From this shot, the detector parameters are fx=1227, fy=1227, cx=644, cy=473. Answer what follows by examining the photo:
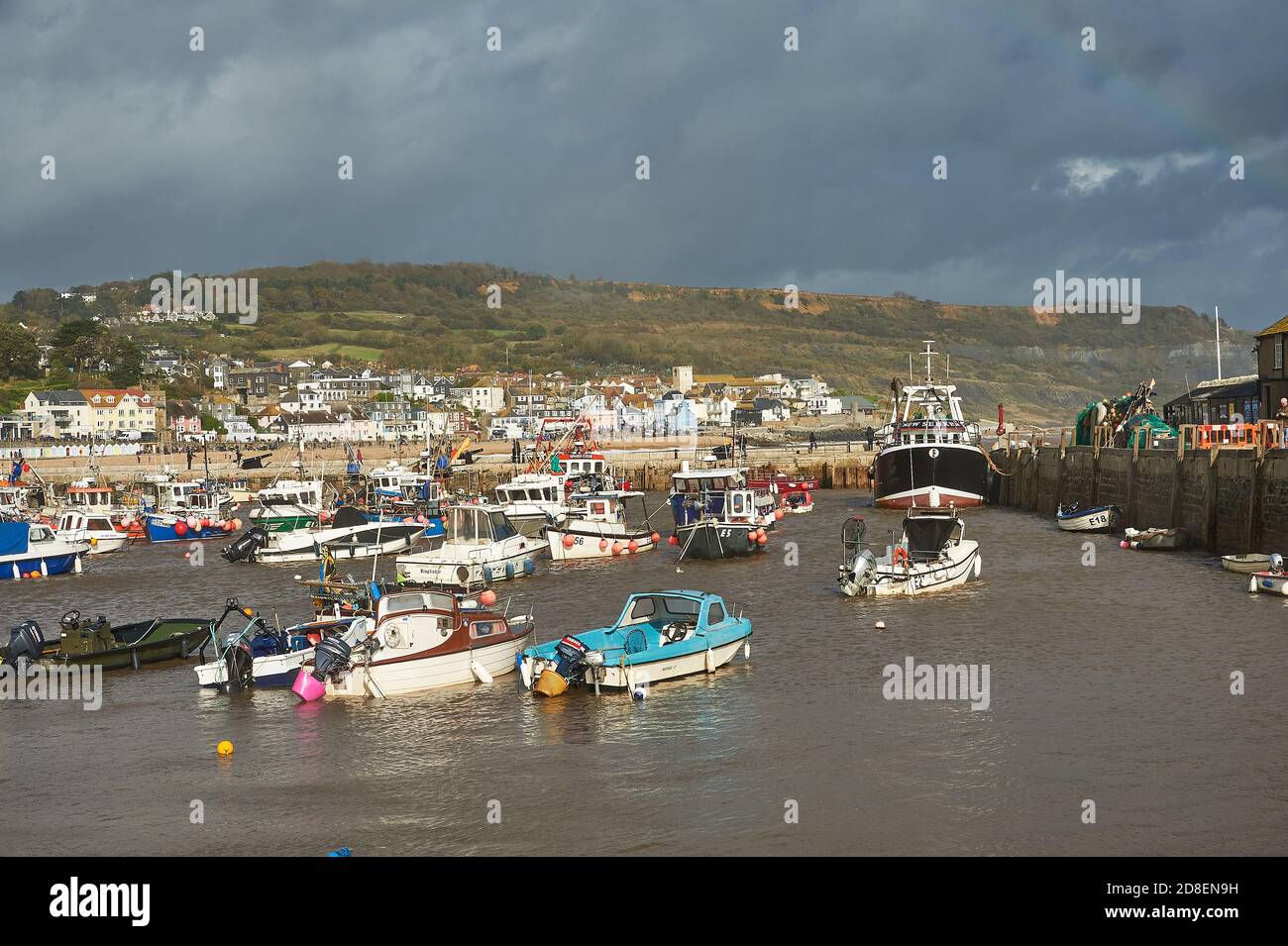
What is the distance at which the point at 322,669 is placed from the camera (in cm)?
2475

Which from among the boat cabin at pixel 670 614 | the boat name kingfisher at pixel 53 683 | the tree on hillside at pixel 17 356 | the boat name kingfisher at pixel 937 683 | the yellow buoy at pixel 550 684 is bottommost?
the boat name kingfisher at pixel 53 683

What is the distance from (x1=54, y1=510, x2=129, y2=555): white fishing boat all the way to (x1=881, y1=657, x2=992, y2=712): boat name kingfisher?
135 ft

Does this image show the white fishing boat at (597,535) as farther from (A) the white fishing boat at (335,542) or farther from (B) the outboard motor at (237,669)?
(B) the outboard motor at (237,669)

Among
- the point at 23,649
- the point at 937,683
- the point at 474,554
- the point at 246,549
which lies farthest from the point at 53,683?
Answer: the point at 246,549

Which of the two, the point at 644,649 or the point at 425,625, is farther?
the point at 425,625

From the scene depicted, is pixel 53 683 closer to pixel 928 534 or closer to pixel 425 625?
pixel 425 625

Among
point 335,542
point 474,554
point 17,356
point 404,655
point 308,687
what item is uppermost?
point 17,356

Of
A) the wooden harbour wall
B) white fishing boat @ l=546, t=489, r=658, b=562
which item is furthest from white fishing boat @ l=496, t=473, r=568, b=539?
the wooden harbour wall

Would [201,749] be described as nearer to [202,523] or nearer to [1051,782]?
[1051,782]

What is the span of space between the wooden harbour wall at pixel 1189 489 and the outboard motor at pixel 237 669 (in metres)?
29.2

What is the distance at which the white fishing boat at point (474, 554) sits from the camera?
38.9 metres

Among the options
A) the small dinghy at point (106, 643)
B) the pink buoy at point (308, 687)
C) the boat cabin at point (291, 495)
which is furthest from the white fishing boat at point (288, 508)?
the pink buoy at point (308, 687)

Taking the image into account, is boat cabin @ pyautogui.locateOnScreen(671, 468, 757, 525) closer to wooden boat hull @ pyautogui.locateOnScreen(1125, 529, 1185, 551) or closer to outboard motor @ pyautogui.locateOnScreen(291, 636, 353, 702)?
wooden boat hull @ pyautogui.locateOnScreen(1125, 529, 1185, 551)

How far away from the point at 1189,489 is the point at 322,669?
33.5 metres
